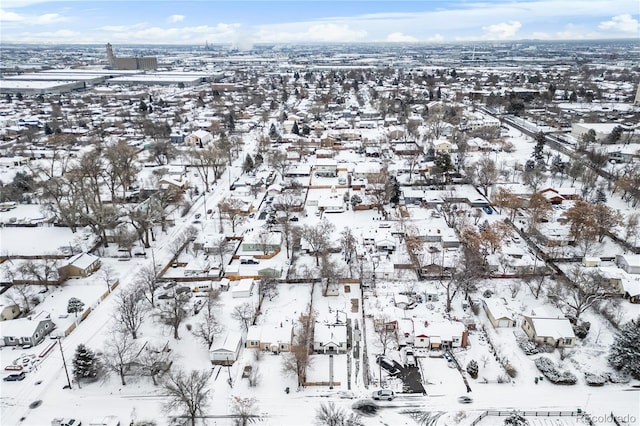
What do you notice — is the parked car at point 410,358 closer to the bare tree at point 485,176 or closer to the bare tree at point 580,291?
the bare tree at point 580,291

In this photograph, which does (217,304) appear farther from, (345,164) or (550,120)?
(550,120)

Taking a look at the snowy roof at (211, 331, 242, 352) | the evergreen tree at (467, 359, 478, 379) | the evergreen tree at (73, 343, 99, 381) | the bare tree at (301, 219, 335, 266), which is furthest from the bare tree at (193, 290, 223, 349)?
the evergreen tree at (467, 359, 478, 379)

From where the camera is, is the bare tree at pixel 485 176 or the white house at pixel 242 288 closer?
the white house at pixel 242 288

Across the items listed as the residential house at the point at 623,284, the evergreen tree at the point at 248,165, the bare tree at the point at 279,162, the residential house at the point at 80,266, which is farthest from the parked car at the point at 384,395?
the evergreen tree at the point at 248,165

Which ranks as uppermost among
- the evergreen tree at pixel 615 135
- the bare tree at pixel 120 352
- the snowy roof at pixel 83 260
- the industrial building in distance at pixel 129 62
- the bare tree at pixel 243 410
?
the industrial building in distance at pixel 129 62

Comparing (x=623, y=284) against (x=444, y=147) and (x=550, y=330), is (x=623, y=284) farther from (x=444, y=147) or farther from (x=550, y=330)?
(x=444, y=147)

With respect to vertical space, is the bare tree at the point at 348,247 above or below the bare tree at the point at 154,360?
above
